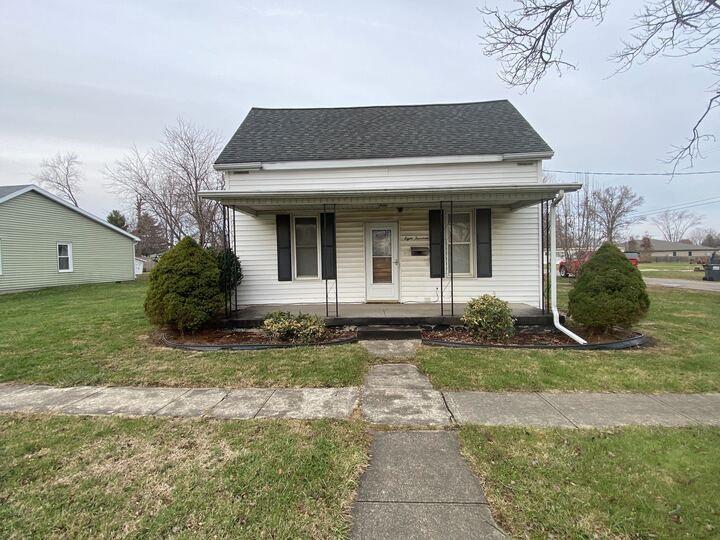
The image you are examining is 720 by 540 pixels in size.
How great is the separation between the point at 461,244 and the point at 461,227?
1.36ft

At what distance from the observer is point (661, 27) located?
6.58m

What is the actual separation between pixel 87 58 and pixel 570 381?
1678 centimetres

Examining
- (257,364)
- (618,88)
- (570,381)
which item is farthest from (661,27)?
(257,364)

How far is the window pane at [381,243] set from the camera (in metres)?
8.14

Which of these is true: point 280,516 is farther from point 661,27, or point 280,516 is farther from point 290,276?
point 661,27

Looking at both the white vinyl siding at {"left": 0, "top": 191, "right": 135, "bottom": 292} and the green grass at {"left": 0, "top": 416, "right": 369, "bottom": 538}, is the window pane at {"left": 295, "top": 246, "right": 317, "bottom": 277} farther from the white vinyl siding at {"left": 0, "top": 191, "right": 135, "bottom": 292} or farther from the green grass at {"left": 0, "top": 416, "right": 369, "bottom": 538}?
the white vinyl siding at {"left": 0, "top": 191, "right": 135, "bottom": 292}

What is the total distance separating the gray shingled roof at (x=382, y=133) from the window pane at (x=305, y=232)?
1.61 metres

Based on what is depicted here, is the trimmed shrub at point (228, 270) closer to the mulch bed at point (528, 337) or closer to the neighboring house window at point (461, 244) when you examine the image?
the mulch bed at point (528, 337)

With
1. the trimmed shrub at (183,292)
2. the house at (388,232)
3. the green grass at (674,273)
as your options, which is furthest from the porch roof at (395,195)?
the green grass at (674,273)

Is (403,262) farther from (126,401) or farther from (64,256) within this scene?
(64,256)

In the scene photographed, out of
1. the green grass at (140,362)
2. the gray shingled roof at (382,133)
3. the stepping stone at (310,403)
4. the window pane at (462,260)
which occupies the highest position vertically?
the gray shingled roof at (382,133)

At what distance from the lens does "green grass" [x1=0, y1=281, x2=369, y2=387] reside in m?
4.16

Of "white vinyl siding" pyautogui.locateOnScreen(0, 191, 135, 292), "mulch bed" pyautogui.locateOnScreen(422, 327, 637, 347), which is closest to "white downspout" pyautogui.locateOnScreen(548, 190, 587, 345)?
"mulch bed" pyautogui.locateOnScreen(422, 327, 637, 347)

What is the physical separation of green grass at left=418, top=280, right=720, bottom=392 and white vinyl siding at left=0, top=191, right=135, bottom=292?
18.8m
